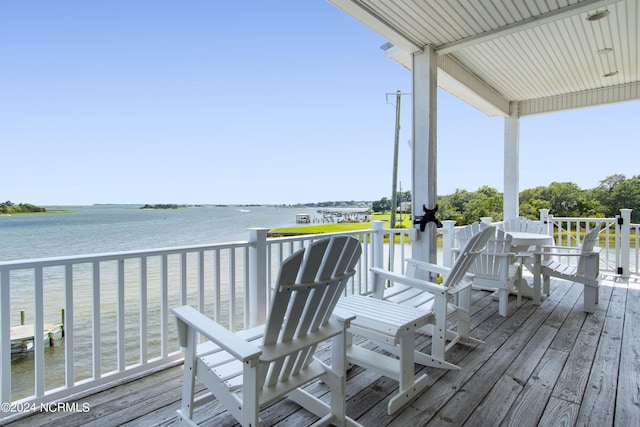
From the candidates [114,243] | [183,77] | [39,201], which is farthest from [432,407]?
[39,201]

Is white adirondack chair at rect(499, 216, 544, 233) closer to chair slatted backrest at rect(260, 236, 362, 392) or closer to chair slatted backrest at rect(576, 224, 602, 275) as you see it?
chair slatted backrest at rect(576, 224, 602, 275)

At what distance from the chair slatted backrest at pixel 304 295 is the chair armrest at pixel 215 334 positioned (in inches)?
4.7

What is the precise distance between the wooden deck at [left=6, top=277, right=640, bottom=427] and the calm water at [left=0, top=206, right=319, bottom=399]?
391 inches

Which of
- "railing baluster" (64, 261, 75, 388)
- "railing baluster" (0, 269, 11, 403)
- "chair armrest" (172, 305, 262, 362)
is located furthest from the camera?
"railing baluster" (64, 261, 75, 388)

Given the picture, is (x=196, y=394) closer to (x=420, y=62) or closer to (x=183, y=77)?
(x=420, y=62)

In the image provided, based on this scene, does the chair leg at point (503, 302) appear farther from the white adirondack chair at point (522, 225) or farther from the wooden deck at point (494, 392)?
the white adirondack chair at point (522, 225)

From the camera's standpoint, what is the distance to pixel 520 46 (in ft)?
13.2

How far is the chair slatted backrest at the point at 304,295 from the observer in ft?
4.51

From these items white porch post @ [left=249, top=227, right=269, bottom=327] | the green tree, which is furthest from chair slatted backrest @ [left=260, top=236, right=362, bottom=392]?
the green tree

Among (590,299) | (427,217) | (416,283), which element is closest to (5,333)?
(416,283)

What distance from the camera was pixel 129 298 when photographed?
42.8 ft

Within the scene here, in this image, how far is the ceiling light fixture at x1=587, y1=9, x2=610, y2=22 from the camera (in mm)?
3246

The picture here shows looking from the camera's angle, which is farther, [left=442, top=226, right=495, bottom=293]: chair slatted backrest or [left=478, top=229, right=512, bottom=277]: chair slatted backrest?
[left=478, top=229, right=512, bottom=277]: chair slatted backrest

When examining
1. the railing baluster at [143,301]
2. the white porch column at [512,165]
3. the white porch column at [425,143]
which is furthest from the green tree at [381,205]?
the railing baluster at [143,301]
